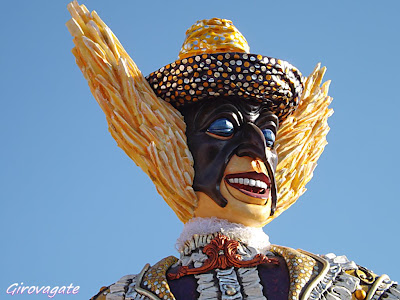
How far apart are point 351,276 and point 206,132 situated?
153 cm

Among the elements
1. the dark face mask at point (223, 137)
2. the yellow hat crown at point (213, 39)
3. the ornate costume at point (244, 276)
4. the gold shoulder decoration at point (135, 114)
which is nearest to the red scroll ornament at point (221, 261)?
the ornate costume at point (244, 276)

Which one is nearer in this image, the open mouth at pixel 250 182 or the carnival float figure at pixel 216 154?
the carnival float figure at pixel 216 154

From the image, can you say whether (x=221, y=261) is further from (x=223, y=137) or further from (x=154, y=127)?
(x=154, y=127)

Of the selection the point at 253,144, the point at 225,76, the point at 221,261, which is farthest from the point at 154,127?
the point at 221,261

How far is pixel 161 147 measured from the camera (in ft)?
20.2

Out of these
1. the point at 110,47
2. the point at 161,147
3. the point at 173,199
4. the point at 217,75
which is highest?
the point at 110,47

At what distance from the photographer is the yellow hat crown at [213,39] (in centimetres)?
643

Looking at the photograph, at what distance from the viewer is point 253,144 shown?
602 centimetres

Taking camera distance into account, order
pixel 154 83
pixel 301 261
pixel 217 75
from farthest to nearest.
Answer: pixel 154 83 < pixel 217 75 < pixel 301 261

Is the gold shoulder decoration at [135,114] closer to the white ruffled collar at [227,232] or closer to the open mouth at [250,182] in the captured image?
the white ruffled collar at [227,232]

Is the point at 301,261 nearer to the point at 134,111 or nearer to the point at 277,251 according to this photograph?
the point at 277,251

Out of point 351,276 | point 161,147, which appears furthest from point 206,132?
point 351,276

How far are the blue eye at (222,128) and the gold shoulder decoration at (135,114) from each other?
25 cm

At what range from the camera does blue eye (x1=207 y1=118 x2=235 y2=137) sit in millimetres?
6137
